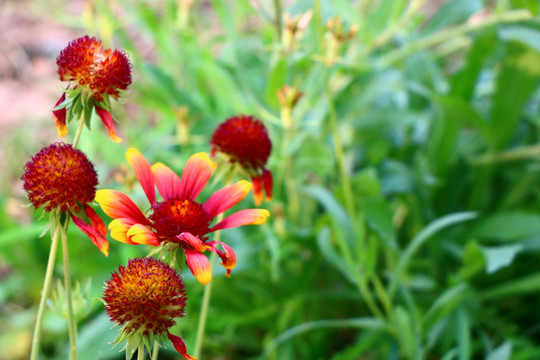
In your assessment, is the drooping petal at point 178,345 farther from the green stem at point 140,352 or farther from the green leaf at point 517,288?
the green leaf at point 517,288

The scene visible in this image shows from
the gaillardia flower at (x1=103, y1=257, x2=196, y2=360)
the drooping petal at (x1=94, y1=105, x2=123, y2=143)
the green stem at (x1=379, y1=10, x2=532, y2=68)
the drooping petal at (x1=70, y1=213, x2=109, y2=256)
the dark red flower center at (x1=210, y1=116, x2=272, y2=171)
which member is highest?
the green stem at (x1=379, y1=10, x2=532, y2=68)

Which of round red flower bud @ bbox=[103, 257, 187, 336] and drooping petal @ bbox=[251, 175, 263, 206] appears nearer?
round red flower bud @ bbox=[103, 257, 187, 336]

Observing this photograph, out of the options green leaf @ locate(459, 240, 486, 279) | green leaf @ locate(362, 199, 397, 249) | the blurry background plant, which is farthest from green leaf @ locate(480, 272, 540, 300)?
green leaf @ locate(362, 199, 397, 249)

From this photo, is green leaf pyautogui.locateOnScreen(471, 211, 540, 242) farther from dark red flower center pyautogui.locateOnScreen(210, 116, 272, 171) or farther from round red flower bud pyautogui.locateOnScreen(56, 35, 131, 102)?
round red flower bud pyautogui.locateOnScreen(56, 35, 131, 102)

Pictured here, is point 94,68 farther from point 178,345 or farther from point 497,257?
point 497,257

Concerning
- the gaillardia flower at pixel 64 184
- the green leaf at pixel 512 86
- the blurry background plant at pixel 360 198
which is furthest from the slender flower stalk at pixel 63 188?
the green leaf at pixel 512 86

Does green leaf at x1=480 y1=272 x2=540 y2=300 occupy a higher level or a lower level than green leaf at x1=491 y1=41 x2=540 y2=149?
lower

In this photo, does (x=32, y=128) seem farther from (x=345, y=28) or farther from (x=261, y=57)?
(x=345, y=28)

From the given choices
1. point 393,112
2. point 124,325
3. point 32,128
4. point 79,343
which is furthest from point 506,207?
point 32,128
